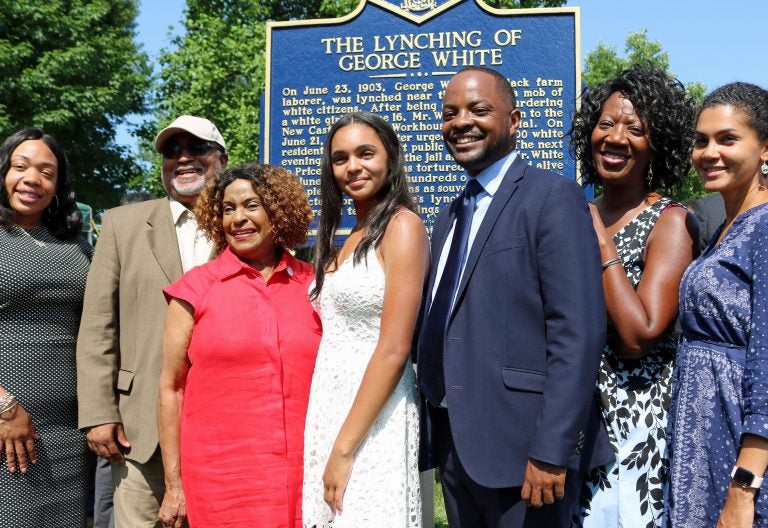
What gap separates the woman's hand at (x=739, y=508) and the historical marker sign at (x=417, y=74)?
383 cm

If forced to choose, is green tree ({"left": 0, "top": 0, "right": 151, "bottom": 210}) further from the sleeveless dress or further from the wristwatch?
the wristwatch

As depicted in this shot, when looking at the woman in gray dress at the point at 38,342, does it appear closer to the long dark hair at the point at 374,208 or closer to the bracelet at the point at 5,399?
the bracelet at the point at 5,399

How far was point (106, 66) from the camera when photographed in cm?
2273

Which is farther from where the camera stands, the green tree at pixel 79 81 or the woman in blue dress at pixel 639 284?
the green tree at pixel 79 81

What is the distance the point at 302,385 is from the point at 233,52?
16.0 meters

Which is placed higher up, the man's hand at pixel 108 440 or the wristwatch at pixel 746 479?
the wristwatch at pixel 746 479

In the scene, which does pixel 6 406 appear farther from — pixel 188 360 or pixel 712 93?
pixel 712 93

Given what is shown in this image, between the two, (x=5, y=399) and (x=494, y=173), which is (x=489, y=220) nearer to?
(x=494, y=173)

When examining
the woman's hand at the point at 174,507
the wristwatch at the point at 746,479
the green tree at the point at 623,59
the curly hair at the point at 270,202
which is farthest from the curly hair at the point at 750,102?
the green tree at the point at 623,59

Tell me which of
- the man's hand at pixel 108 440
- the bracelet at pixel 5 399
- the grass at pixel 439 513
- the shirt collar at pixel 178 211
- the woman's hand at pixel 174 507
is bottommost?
the grass at pixel 439 513

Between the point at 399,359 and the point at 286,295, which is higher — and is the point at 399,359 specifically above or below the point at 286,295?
below

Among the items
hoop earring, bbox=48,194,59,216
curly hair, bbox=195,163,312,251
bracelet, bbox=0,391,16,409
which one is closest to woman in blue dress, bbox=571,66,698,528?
curly hair, bbox=195,163,312,251

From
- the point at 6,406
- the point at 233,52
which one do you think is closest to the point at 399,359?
the point at 6,406

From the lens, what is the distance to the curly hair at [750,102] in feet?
8.99
